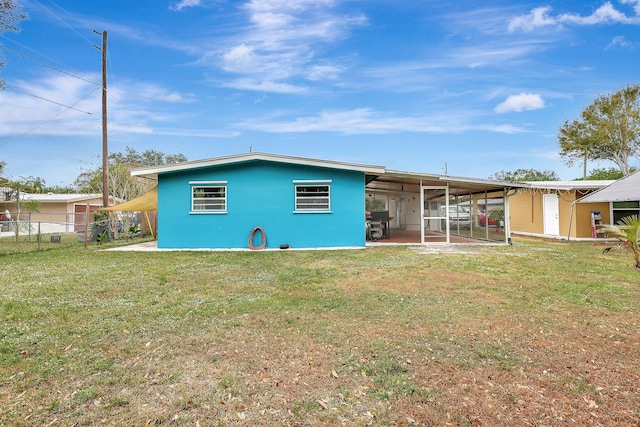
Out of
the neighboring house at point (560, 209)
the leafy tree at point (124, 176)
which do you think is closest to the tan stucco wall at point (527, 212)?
the neighboring house at point (560, 209)

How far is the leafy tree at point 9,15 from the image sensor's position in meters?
9.79

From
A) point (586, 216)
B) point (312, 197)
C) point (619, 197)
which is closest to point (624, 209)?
point (586, 216)

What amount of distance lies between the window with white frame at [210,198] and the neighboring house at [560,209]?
11768 mm

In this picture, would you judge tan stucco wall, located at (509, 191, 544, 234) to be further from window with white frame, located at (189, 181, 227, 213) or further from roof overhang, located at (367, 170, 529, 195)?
window with white frame, located at (189, 181, 227, 213)

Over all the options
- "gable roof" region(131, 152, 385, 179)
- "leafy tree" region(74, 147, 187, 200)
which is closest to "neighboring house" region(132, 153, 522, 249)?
"gable roof" region(131, 152, 385, 179)

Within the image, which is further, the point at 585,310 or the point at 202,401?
the point at 585,310

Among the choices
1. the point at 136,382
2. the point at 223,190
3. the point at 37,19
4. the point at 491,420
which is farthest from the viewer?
the point at 37,19

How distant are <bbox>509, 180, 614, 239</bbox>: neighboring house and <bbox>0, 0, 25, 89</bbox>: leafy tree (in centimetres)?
1828

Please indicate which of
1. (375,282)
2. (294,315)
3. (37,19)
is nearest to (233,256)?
(375,282)

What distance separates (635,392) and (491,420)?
1.24 metres

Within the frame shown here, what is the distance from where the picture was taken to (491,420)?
2.14m

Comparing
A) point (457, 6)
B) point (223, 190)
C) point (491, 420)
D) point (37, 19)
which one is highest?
point (37, 19)

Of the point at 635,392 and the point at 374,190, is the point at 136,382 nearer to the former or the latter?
the point at 635,392

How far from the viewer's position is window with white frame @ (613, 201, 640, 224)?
14.2 m
